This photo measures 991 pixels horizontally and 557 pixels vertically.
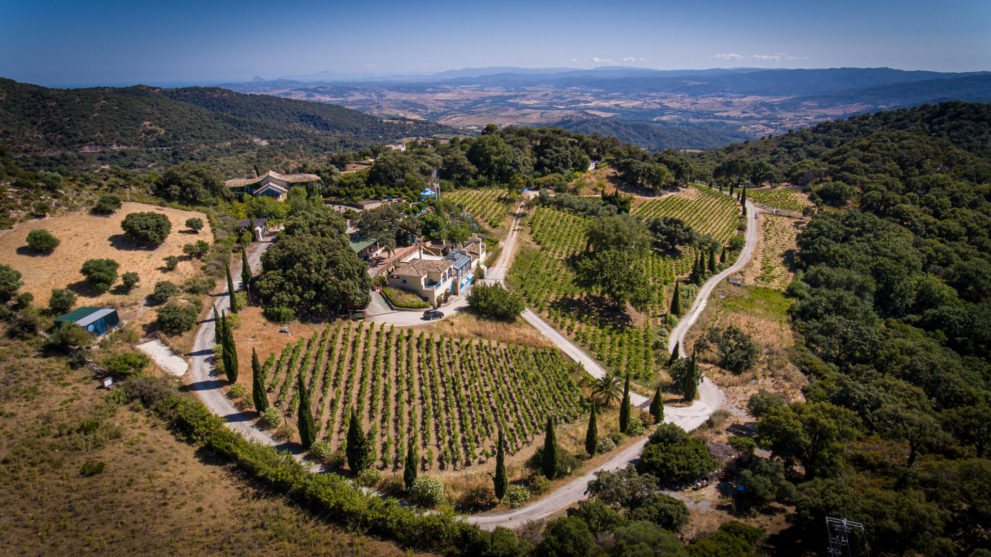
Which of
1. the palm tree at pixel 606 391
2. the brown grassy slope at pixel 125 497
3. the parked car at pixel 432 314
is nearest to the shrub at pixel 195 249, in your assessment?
the brown grassy slope at pixel 125 497

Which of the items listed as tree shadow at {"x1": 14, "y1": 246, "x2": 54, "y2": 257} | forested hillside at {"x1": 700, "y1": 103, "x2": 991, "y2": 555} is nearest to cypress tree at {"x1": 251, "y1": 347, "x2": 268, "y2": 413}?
tree shadow at {"x1": 14, "y1": 246, "x2": 54, "y2": 257}

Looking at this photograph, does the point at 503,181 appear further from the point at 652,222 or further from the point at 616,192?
the point at 652,222

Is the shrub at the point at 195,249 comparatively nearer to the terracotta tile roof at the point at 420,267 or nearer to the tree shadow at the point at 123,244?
the tree shadow at the point at 123,244

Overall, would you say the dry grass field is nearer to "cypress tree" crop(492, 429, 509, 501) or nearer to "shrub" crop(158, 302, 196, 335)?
"shrub" crop(158, 302, 196, 335)

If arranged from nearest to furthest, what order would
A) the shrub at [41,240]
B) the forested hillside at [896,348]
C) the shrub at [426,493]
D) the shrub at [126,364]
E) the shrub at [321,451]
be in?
1. the forested hillside at [896,348]
2. the shrub at [426,493]
3. the shrub at [321,451]
4. the shrub at [126,364]
5. the shrub at [41,240]

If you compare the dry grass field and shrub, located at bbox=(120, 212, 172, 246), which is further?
shrub, located at bbox=(120, 212, 172, 246)

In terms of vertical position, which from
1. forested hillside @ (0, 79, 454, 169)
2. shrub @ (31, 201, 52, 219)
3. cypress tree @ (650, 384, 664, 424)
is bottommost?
cypress tree @ (650, 384, 664, 424)

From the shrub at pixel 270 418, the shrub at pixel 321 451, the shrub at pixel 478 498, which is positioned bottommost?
the shrub at pixel 478 498

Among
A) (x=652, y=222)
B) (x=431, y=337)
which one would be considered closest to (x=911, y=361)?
(x=652, y=222)
